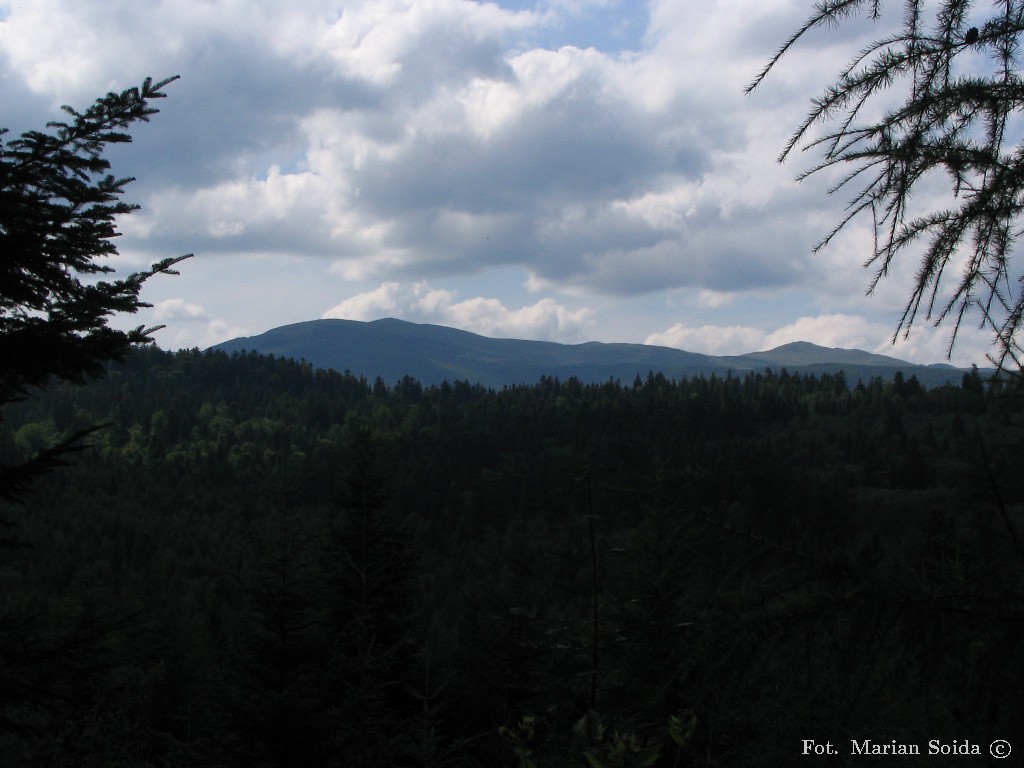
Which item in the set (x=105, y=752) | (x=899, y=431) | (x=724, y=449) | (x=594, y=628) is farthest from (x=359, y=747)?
(x=899, y=431)

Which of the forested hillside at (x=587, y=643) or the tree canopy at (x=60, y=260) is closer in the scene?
the forested hillside at (x=587, y=643)

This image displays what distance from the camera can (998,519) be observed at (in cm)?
386

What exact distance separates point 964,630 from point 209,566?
108929 millimetres

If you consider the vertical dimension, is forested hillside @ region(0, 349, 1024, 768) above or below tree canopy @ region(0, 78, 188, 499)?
below

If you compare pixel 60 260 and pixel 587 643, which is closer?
pixel 60 260

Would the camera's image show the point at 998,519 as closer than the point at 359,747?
Yes

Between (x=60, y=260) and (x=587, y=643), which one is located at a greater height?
(x=60, y=260)

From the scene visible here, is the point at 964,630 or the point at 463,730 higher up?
the point at 964,630

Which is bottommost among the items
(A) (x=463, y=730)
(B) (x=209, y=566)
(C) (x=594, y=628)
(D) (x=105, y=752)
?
(B) (x=209, y=566)

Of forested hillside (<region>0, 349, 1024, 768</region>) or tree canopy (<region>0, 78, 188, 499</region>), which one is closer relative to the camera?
forested hillside (<region>0, 349, 1024, 768</region>)

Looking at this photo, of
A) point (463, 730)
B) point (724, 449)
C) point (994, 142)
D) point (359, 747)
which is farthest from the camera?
point (724, 449)

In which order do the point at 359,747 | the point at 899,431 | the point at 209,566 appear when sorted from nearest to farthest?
1. the point at 359,747
2. the point at 209,566
3. the point at 899,431

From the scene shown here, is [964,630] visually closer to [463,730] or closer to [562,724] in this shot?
[562,724]

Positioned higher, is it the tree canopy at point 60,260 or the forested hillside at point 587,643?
the tree canopy at point 60,260
